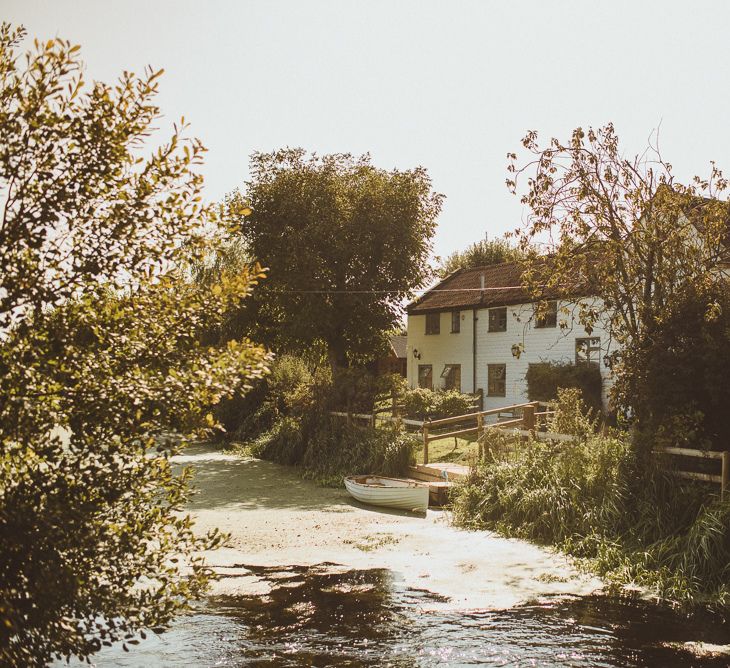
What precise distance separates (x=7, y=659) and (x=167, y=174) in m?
3.85

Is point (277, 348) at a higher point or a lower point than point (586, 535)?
higher

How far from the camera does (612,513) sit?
13.3 meters

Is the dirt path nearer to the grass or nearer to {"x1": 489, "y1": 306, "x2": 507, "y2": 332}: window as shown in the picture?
the grass

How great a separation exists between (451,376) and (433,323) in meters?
3.95

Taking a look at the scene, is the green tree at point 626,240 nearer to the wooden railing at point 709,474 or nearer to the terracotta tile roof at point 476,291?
the wooden railing at point 709,474

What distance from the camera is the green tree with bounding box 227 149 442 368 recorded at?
3531cm

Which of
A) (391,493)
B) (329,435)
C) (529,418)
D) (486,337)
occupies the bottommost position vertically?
(391,493)

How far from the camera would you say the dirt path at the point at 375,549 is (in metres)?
11.7

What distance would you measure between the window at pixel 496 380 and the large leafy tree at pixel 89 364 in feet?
104

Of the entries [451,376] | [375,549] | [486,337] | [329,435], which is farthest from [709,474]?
[451,376]

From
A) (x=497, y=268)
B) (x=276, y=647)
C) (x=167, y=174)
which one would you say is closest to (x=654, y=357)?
(x=276, y=647)

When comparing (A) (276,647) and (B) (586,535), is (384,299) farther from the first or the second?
(A) (276,647)

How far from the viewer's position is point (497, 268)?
138 ft

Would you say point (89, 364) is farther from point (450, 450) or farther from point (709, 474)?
point (450, 450)
